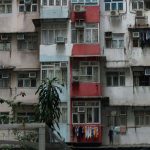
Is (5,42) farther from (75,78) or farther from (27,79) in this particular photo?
(75,78)

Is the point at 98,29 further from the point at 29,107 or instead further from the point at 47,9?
the point at 29,107

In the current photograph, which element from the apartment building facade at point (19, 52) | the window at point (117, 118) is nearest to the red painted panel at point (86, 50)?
the apartment building facade at point (19, 52)

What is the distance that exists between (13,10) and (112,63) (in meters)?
5.94

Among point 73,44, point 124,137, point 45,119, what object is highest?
point 73,44

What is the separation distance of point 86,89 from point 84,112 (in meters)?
1.13

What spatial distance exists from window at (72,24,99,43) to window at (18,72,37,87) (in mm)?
2837

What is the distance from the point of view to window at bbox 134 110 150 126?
1082 inches

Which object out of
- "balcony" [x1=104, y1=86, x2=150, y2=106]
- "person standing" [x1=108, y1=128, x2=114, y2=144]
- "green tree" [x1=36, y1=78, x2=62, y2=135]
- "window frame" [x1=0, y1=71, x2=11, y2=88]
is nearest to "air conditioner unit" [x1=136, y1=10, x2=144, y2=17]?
"balcony" [x1=104, y1=86, x2=150, y2=106]

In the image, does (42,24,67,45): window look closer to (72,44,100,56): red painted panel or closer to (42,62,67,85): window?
(72,44,100,56): red painted panel

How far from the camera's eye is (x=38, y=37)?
2864cm

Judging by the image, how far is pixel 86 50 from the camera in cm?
2745

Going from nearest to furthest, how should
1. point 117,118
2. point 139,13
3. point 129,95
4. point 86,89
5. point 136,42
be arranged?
point 86,89
point 129,95
point 117,118
point 136,42
point 139,13

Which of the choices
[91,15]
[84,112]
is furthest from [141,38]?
[84,112]

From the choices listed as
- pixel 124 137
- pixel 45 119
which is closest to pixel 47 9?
pixel 124 137
